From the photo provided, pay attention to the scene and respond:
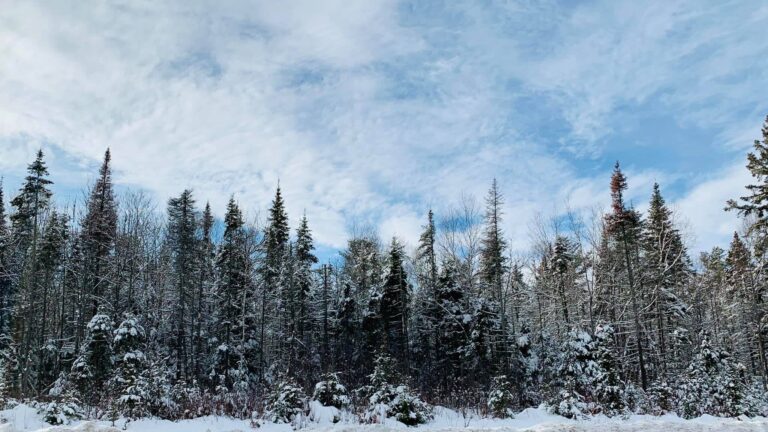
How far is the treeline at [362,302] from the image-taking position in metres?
24.5

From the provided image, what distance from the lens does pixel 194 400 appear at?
1497 cm

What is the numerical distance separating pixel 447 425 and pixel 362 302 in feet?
78.8

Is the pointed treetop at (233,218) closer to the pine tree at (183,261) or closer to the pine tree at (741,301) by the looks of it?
the pine tree at (183,261)

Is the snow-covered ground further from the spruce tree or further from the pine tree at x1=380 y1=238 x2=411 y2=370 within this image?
the spruce tree

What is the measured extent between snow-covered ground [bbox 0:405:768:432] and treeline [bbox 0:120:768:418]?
4407 millimetres

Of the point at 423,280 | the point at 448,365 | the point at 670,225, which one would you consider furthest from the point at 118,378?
the point at 670,225

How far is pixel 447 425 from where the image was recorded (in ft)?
42.3

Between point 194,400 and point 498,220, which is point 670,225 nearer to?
point 498,220

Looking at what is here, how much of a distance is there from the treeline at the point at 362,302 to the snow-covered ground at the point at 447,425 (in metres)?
4.41

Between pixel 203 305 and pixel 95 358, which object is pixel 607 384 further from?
pixel 203 305

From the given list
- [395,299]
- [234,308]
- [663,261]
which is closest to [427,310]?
[395,299]

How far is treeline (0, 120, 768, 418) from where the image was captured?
24500 millimetres

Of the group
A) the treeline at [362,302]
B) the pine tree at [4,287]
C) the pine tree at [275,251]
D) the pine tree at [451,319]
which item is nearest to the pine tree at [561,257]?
the treeline at [362,302]

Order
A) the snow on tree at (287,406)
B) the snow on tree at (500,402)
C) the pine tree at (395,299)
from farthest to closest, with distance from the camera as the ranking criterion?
the pine tree at (395,299)
the snow on tree at (500,402)
the snow on tree at (287,406)
